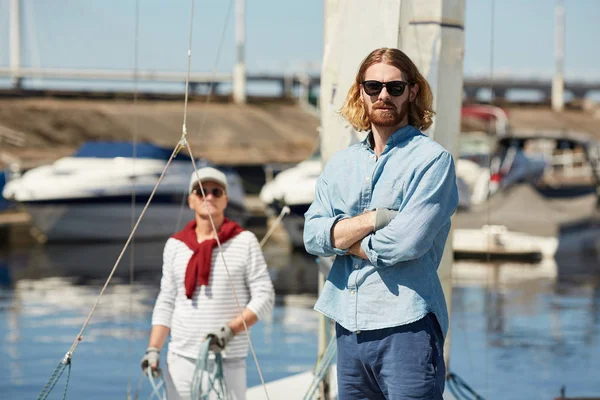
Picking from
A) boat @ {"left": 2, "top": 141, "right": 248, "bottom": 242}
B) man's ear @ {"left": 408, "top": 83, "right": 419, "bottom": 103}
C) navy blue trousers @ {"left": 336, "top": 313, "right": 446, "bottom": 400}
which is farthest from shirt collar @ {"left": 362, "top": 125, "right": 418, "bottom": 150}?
boat @ {"left": 2, "top": 141, "right": 248, "bottom": 242}

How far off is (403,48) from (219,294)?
1.49m

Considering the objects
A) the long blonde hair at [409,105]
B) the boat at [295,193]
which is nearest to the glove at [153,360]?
the long blonde hair at [409,105]

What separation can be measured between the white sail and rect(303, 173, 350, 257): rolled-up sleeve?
5.75 feet

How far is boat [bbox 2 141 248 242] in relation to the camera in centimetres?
2611

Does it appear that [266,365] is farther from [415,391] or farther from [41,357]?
[415,391]

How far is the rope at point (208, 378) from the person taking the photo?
466cm

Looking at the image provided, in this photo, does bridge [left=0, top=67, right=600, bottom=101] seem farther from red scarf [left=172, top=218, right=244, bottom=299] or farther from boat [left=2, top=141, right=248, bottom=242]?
red scarf [left=172, top=218, right=244, bottom=299]

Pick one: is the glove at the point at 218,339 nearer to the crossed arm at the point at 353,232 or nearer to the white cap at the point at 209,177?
the white cap at the point at 209,177

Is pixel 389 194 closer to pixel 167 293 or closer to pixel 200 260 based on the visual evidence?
pixel 200 260

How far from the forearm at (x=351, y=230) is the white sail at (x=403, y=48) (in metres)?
1.92

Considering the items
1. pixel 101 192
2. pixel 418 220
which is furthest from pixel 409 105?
pixel 101 192

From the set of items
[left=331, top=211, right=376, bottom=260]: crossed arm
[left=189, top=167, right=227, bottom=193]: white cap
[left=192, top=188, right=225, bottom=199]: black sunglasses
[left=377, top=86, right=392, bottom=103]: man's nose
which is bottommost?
[left=192, top=188, right=225, bottom=199]: black sunglasses

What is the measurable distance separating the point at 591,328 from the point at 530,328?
0.80m

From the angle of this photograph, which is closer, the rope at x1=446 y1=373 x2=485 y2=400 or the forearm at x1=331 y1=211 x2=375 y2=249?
the forearm at x1=331 y1=211 x2=375 y2=249
